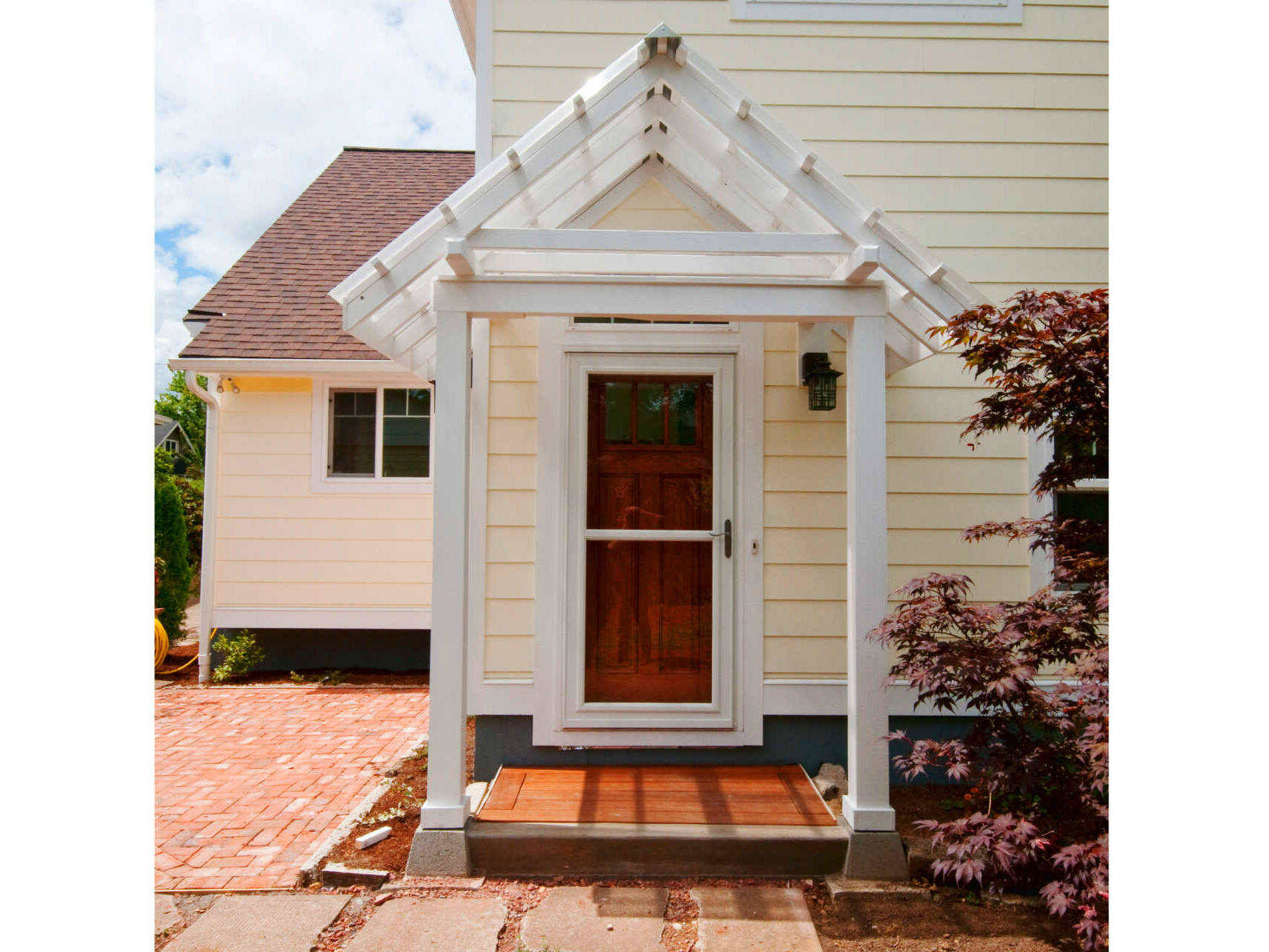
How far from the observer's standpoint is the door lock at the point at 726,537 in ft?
13.8

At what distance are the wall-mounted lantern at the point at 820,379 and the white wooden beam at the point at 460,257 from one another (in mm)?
1840

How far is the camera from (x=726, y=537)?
13.8 feet

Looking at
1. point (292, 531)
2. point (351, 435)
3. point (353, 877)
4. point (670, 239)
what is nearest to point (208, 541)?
point (292, 531)

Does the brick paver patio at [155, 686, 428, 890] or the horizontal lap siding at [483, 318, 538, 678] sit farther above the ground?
the horizontal lap siding at [483, 318, 538, 678]

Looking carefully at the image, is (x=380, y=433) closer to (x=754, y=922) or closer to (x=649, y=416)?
(x=649, y=416)

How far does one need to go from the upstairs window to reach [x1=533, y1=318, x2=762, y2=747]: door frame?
3.61 meters

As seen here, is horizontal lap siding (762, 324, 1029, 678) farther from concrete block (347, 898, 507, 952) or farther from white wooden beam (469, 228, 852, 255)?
concrete block (347, 898, 507, 952)

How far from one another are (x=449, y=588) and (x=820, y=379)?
86.2 inches

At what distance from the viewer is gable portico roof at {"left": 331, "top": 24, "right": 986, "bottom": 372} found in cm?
311

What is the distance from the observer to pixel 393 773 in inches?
176

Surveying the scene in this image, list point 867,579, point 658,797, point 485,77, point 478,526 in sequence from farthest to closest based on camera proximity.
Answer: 1. point 485,77
2. point 478,526
3. point 658,797
4. point 867,579

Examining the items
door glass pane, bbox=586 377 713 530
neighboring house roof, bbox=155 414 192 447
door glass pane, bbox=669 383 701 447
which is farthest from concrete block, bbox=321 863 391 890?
neighboring house roof, bbox=155 414 192 447

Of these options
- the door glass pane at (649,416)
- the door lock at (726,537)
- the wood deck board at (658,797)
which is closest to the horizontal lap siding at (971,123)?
the door glass pane at (649,416)

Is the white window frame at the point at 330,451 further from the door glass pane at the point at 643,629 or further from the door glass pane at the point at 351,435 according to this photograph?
the door glass pane at the point at 643,629
